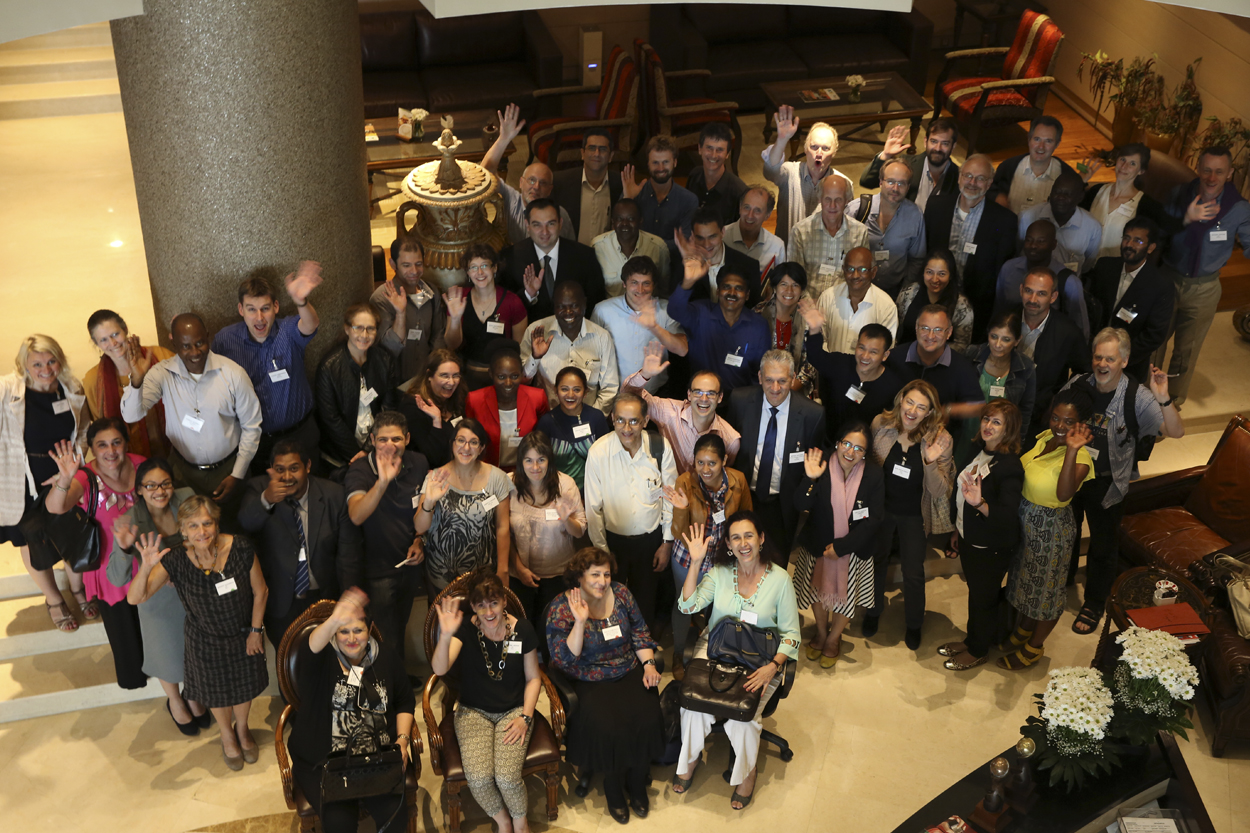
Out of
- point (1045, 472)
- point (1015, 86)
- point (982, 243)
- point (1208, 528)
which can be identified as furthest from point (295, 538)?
point (1015, 86)

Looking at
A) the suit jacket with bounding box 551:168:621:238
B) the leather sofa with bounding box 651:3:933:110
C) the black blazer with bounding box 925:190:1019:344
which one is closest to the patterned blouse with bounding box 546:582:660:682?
the suit jacket with bounding box 551:168:621:238

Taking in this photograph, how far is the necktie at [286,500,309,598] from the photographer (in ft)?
16.3

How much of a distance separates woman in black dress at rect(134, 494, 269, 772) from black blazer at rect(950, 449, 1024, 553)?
10.4 ft

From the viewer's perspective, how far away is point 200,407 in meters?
5.07

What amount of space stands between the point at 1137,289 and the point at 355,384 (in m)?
4.00

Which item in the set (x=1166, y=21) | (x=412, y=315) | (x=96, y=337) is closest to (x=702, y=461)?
(x=412, y=315)

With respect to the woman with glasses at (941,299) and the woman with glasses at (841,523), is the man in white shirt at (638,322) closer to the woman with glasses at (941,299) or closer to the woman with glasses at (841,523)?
the woman with glasses at (841,523)

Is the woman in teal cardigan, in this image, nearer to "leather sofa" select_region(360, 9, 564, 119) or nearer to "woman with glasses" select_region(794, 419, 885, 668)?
"woman with glasses" select_region(794, 419, 885, 668)

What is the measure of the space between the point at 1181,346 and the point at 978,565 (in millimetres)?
2479

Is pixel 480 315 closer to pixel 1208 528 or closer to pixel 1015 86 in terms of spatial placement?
pixel 1208 528

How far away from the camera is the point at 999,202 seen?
22.2 ft

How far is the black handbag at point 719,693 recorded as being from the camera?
16.2 ft

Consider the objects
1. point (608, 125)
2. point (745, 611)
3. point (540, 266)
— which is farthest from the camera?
point (608, 125)

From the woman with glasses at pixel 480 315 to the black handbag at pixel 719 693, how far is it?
5.73 ft
